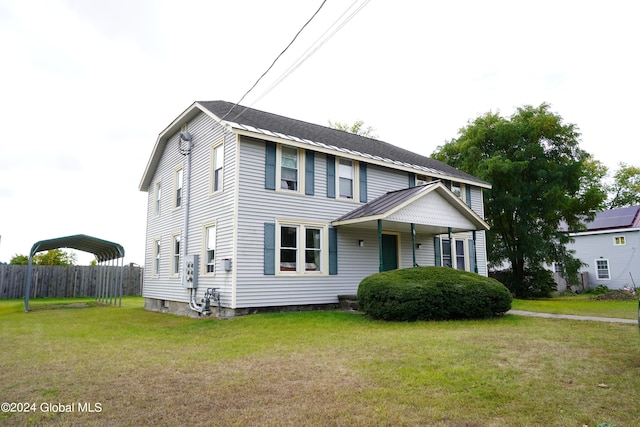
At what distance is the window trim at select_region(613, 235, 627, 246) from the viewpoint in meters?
24.4

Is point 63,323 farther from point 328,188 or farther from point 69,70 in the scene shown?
point 328,188

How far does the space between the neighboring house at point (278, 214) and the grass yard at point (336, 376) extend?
2.97 metres

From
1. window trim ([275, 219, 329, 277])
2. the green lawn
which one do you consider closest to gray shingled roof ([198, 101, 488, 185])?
window trim ([275, 219, 329, 277])

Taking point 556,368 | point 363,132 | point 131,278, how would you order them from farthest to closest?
point 363,132
point 131,278
point 556,368

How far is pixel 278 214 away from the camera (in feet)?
37.2

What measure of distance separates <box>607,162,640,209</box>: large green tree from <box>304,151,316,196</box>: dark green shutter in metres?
39.0

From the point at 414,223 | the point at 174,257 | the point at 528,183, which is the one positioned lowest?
the point at 174,257

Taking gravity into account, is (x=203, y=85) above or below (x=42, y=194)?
above

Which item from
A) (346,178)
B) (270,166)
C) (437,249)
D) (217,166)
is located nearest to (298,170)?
(270,166)

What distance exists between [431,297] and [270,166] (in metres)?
5.44

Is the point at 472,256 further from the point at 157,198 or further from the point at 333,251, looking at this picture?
the point at 157,198

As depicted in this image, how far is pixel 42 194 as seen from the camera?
1883 centimetres

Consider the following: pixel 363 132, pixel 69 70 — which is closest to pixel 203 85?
pixel 69 70

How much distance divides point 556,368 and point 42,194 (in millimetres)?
21017
